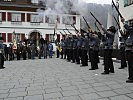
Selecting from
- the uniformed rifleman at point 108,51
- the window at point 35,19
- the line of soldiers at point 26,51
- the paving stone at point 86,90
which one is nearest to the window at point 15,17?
the window at point 35,19

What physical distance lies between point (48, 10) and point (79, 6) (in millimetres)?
8329

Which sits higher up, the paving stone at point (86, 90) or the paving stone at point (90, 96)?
the paving stone at point (86, 90)

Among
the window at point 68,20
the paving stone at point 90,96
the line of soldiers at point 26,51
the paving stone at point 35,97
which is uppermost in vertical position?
the window at point 68,20

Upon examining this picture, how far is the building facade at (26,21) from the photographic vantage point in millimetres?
33938

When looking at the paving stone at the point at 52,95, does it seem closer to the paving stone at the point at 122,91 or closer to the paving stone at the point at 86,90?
the paving stone at the point at 86,90

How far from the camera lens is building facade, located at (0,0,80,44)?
111ft

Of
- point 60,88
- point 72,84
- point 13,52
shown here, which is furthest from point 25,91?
point 13,52

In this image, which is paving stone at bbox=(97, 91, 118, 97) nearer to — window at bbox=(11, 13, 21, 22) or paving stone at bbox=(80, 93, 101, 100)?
paving stone at bbox=(80, 93, 101, 100)

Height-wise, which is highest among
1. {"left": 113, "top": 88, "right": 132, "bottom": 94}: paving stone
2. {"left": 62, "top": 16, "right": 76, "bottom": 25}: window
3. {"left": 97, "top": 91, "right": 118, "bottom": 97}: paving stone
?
{"left": 62, "top": 16, "right": 76, "bottom": 25}: window

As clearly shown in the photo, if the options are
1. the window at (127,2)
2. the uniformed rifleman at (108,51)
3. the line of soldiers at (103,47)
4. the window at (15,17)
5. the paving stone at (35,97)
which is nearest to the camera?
the paving stone at (35,97)

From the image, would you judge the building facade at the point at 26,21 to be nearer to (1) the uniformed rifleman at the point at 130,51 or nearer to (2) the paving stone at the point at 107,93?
(1) the uniformed rifleman at the point at 130,51

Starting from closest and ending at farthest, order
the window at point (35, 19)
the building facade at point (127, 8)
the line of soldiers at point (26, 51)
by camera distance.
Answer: the building facade at point (127, 8) < the line of soldiers at point (26, 51) < the window at point (35, 19)

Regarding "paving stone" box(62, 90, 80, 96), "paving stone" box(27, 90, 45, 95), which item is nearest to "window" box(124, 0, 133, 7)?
"paving stone" box(62, 90, 80, 96)

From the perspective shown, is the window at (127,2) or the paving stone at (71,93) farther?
the window at (127,2)
